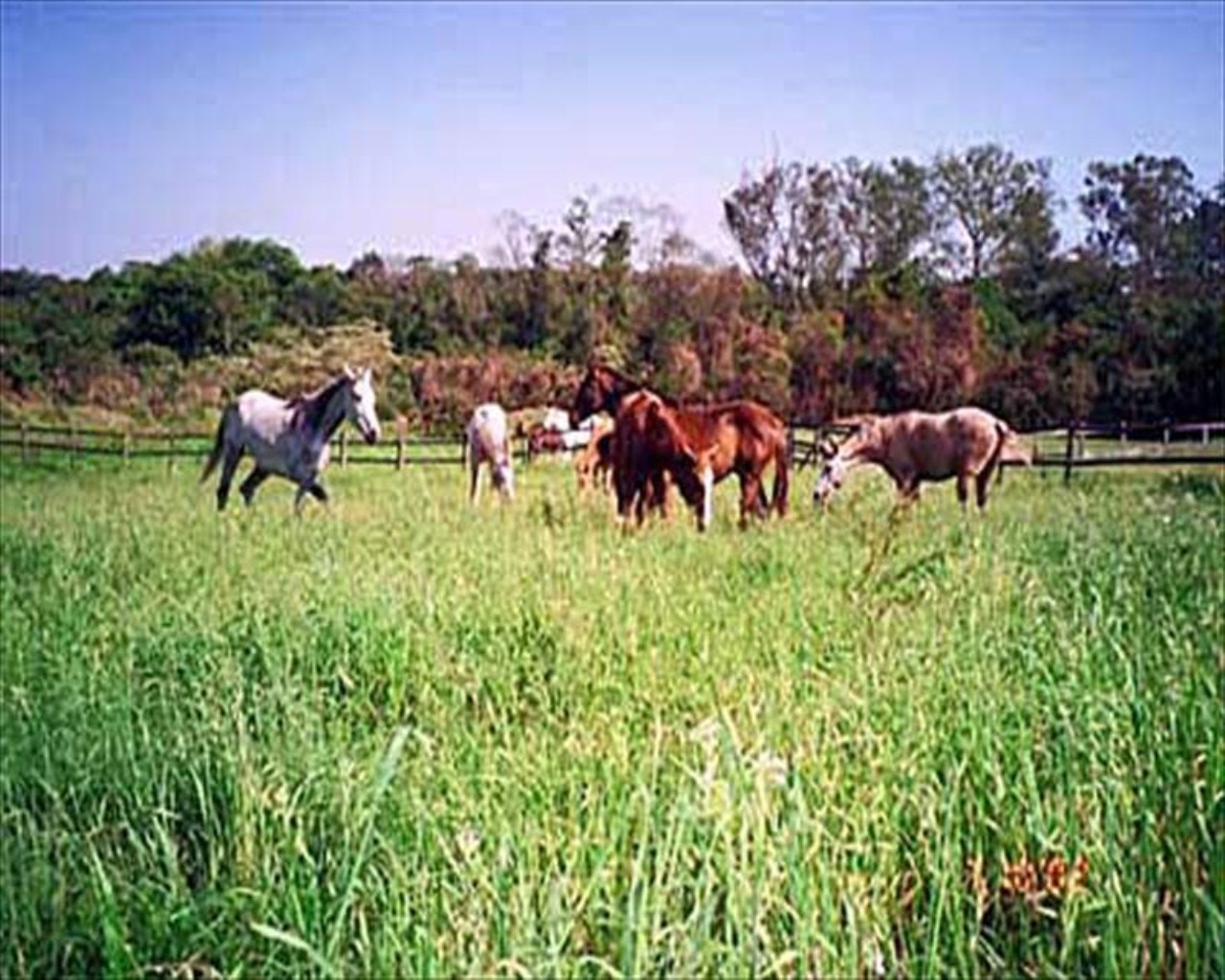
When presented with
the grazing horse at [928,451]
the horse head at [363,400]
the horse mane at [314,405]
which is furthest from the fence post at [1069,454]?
the horse mane at [314,405]

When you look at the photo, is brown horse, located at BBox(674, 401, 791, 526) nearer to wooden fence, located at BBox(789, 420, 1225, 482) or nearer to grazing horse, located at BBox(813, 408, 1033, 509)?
grazing horse, located at BBox(813, 408, 1033, 509)

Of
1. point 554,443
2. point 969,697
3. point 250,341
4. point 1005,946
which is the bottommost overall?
point 1005,946

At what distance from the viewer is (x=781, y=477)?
3631mm

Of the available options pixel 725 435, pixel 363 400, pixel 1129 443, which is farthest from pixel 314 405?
pixel 1129 443

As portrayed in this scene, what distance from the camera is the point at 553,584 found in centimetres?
236

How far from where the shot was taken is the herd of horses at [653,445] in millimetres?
3301

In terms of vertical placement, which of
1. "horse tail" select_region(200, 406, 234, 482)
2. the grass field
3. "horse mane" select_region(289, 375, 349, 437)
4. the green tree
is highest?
the green tree

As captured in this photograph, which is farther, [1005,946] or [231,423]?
[231,423]

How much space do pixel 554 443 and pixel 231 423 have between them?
3.52 ft

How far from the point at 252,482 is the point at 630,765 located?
320cm

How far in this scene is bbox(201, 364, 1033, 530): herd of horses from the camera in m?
3.30

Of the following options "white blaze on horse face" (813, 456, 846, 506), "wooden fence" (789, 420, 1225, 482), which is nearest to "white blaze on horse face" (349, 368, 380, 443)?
"white blaze on horse face" (813, 456, 846, 506)

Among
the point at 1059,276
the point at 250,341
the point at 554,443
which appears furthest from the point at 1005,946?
the point at 554,443

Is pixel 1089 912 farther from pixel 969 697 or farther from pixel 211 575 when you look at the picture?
pixel 211 575
